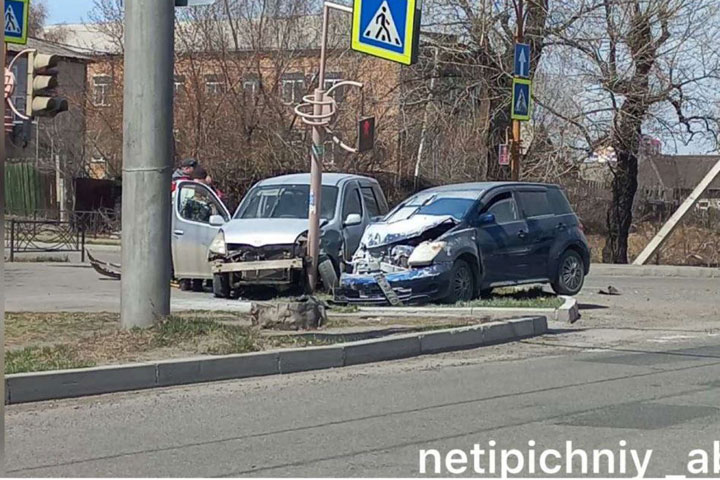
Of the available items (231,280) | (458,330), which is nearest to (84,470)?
(458,330)

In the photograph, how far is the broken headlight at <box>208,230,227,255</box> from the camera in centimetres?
1556

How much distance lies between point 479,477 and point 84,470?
2.37 metres

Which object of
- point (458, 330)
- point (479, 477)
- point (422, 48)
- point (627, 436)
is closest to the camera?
point (479, 477)

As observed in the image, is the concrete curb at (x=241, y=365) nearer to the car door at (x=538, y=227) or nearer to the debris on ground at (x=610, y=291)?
the car door at (x=538, y=227)

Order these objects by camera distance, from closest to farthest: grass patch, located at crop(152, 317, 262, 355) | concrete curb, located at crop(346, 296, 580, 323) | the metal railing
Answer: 1. grass patch, located at crop(152, 317, 262, 355)
2. concrete curb, located at crop(346, 296, 580, 323)
3. the metal railing

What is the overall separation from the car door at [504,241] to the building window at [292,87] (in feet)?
57.5

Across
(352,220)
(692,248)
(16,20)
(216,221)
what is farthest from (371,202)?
(692,248)

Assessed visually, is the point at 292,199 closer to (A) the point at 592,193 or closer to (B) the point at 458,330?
(B) the point at 458,330

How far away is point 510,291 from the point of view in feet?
56.0

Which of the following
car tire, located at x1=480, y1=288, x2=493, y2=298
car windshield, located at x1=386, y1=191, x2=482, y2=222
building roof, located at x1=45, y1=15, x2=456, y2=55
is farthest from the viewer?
building roof, located at x1=45, y1=15, x2=456, y2=55

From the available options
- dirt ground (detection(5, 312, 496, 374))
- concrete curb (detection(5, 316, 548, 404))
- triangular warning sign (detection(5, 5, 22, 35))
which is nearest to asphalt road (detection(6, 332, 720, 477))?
concrete curb (detection(5, 316, 548, 404))

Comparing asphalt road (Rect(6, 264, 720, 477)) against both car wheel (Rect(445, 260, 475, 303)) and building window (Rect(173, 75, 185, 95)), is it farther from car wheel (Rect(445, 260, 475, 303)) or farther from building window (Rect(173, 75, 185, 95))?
building window (Rect(173, 75, 185, 95))

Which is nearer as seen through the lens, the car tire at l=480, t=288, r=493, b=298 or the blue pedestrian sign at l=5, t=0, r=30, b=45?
the blue pedestrian sign at l=5, t=0, r=30, b=45

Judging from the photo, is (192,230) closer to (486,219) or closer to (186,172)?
(186,172)
